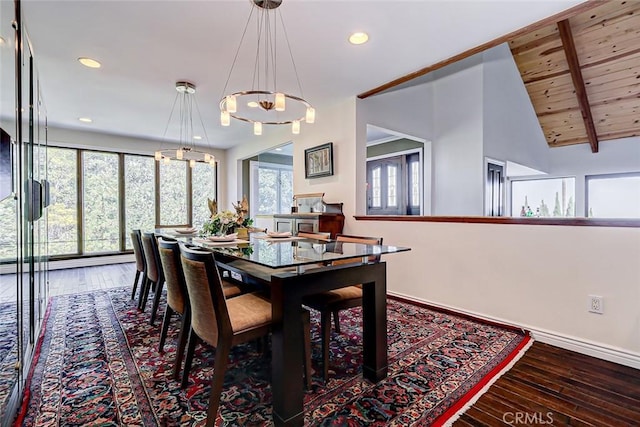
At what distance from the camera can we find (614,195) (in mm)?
6230

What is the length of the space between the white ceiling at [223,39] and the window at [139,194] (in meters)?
2.58

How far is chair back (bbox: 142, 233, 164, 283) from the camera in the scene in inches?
106

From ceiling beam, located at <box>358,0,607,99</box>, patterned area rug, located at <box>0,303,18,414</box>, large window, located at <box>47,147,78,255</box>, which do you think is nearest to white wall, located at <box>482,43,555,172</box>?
ceiling beam, located at <box>358,0,607,99</box>

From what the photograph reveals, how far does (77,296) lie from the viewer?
12.4 ft

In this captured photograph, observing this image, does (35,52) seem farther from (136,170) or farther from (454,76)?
(454,76)

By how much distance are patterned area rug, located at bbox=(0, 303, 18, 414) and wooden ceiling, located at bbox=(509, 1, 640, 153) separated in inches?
Answer: 190

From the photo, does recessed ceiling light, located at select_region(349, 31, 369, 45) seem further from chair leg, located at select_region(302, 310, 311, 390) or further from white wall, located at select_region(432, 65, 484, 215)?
white wall, located at select_region(432, 65, 484, 215)

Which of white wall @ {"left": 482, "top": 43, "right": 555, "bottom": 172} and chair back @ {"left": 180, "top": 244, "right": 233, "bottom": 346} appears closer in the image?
chair back @ {"left": 180, "top": 244, "right": 233, "bottom": 346}

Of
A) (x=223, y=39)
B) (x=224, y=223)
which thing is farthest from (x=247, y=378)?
(x=223, y=39)

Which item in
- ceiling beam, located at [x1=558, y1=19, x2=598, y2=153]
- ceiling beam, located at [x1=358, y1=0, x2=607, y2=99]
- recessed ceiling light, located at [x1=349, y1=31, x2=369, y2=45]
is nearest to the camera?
ceiling beam, located at [x1=358, y1=0, x2=607, y2=99]

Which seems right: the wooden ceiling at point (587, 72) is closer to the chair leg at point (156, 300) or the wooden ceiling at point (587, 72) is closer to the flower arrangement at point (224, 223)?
the flower arrangement at point (224, 223)

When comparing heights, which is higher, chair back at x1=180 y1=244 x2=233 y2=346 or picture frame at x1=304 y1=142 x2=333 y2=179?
picture frame at x1=304 y1=142 x2=333 y2=179

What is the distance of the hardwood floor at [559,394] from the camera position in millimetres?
1557

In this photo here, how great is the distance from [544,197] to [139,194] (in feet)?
30.8
